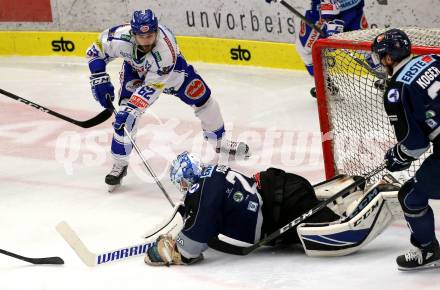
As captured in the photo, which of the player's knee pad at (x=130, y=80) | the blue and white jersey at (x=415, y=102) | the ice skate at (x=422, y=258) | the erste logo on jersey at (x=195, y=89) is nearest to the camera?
the blue and white jersey at (x=415, y=102)

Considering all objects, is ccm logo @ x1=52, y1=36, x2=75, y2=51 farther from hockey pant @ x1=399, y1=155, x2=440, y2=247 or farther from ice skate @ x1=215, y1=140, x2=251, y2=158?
hockey pant @ x1=399, y1=155, x2=440, y2=247

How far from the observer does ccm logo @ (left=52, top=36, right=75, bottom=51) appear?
29.0 ft

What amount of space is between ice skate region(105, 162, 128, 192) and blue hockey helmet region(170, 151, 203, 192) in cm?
143

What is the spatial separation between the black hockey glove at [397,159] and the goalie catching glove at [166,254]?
3.14 feet

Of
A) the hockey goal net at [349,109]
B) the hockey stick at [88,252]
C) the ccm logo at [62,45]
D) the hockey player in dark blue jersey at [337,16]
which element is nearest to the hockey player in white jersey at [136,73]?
the hockey goal net at [349,109]

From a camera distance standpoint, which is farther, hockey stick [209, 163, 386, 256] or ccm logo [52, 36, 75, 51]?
ccm logo [52, 36, 75, 51]

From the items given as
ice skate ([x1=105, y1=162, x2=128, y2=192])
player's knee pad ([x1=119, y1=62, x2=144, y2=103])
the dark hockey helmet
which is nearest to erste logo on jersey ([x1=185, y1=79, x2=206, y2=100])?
player's knee pad ([x1=119, y1=62, x2=144, y2=103])

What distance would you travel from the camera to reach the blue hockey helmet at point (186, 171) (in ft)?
13.2

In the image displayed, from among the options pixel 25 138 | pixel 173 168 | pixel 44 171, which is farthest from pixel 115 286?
pixel 25 138

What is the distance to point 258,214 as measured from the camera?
4000 millimetres

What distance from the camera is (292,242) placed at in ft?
13.6

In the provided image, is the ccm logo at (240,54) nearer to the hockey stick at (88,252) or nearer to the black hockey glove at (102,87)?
the black hockey glove at (102,87)

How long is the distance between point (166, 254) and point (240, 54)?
4165 mm

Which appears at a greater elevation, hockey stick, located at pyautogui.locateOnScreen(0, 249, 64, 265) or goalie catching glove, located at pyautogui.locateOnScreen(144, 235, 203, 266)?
goalie catching glove, located at pyautogui.locateOnScreen(144, 235, 203, 266)
